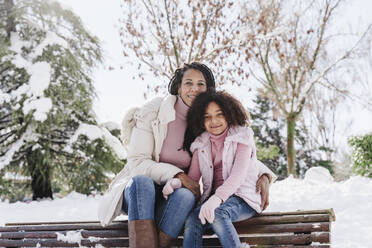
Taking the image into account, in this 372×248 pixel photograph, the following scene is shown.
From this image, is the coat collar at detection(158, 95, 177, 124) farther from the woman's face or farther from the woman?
the woman's face

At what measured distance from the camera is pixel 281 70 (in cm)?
1180

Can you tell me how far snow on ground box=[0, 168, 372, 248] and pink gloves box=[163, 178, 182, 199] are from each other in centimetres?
200

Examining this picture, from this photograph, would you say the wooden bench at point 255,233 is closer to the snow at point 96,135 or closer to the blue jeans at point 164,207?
the blue jeans at point 164,207

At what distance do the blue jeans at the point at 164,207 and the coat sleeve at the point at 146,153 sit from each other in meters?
0.18

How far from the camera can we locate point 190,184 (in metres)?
2.21

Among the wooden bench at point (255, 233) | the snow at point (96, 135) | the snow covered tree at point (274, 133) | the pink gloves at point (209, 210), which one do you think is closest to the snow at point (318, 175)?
the snow at point (96, 135)

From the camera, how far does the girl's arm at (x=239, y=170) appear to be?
6.76 ft

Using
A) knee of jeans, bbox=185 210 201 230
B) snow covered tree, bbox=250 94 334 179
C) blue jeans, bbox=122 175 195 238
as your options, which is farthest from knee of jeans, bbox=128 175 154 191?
snow covered tree, bbox=250 94 334 179

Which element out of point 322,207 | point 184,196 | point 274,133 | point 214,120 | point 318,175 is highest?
point 274,133

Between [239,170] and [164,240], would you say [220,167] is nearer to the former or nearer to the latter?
[239,170]

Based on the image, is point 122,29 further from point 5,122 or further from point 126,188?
point 126,188

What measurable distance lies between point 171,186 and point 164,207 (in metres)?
0.14

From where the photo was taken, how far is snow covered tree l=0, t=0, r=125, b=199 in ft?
26.0

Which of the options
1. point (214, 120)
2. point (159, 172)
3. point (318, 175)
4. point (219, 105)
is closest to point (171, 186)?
point (159, 172)
